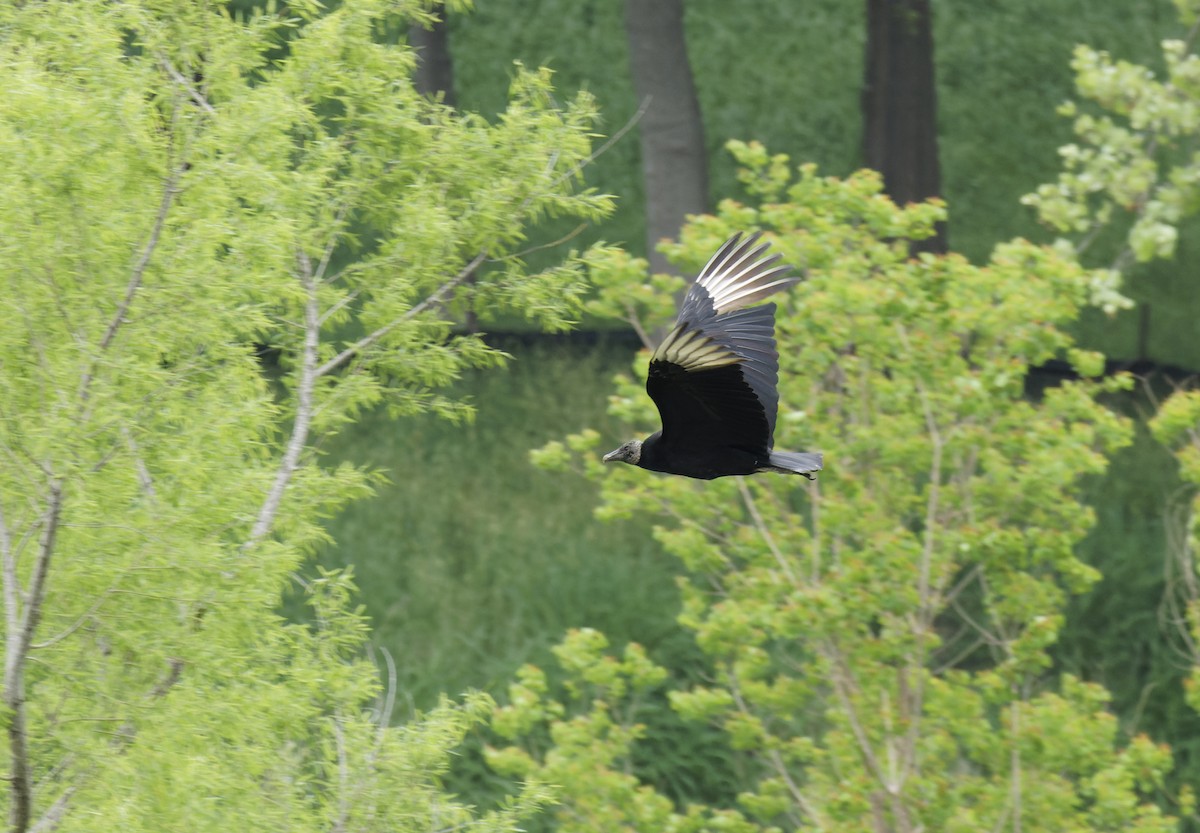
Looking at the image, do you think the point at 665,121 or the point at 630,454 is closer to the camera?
the point at 630,454

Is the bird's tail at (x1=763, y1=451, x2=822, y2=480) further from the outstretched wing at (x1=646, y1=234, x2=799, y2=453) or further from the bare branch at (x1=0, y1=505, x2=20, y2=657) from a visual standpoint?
the bare branch at (x1=0, y1=505, x2=20, y2=657)

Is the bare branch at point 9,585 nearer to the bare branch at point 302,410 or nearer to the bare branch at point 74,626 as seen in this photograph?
the bare branch at point 74,626

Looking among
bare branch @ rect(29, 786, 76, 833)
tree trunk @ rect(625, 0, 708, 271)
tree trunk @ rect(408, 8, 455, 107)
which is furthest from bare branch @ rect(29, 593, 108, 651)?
tree trunk @ rect(408, 8, 455, 107)

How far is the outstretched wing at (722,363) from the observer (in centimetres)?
588

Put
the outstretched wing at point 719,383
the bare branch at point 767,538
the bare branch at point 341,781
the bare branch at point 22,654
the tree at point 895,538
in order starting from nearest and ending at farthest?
the outstretched wing at point 719,383 → the bare branch at point 22,654 → the bare branch at point 341,781 → the tree at point 895,538 → the bare branch at point 767,538

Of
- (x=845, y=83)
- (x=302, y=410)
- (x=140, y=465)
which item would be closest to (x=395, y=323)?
(x=302, y=410)

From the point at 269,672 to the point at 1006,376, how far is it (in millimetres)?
4463

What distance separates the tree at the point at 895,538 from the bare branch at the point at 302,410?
8.12 ft

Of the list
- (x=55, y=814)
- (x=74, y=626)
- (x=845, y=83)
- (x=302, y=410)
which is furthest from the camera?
(x=845, y=83)

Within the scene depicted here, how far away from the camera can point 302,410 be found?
7.67 metres

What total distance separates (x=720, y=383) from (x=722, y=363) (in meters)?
0.35

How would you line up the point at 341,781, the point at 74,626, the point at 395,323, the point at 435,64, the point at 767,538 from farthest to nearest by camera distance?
the point at 435,64, the point at 767,538, the point at 395,323, the point at 341,781, the point at 74,626

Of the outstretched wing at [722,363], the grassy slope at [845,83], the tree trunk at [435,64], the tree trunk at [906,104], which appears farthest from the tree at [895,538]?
the grassy slope at [845,83]

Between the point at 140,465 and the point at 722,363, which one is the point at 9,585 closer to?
the point at 140,465
